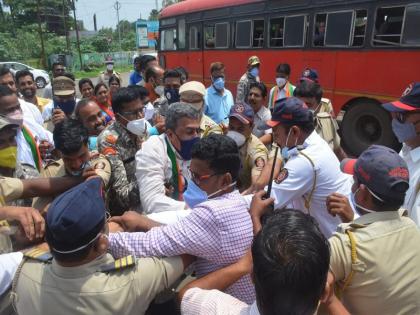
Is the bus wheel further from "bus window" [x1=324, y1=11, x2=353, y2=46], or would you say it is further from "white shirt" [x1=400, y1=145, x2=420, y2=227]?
"white shirt" [x1=400, y1=145, x2=420, y2=227]

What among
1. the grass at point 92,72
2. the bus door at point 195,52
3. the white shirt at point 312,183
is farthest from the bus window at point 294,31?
the grass at point 92,72

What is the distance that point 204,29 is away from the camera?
35.4 ft

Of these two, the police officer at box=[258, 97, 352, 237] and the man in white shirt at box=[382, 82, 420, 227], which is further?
the man in white shirt at box=[382, 82, 420, 227]

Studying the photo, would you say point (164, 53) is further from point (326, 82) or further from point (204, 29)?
point (326, 82)

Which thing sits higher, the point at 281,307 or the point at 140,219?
the point at 281,307

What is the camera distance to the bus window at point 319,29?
7.55 metres

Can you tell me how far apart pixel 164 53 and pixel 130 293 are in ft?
41.5

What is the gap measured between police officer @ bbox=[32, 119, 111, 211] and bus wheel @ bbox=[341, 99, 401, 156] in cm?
612

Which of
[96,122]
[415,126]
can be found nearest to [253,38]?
[96,122]

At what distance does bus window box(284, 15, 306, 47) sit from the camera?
797cm

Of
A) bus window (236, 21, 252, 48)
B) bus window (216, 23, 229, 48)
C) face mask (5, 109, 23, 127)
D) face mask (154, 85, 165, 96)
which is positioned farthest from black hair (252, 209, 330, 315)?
bus window (216, 23, 229, 48)

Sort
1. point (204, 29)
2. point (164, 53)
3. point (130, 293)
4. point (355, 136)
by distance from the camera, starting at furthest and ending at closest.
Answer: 1. point (164, 53)
2. point (204, 29)
3. point (355, 136)
4. point (130, 293)

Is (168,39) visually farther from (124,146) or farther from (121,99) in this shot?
(124,146)

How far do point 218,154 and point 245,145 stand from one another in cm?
152
